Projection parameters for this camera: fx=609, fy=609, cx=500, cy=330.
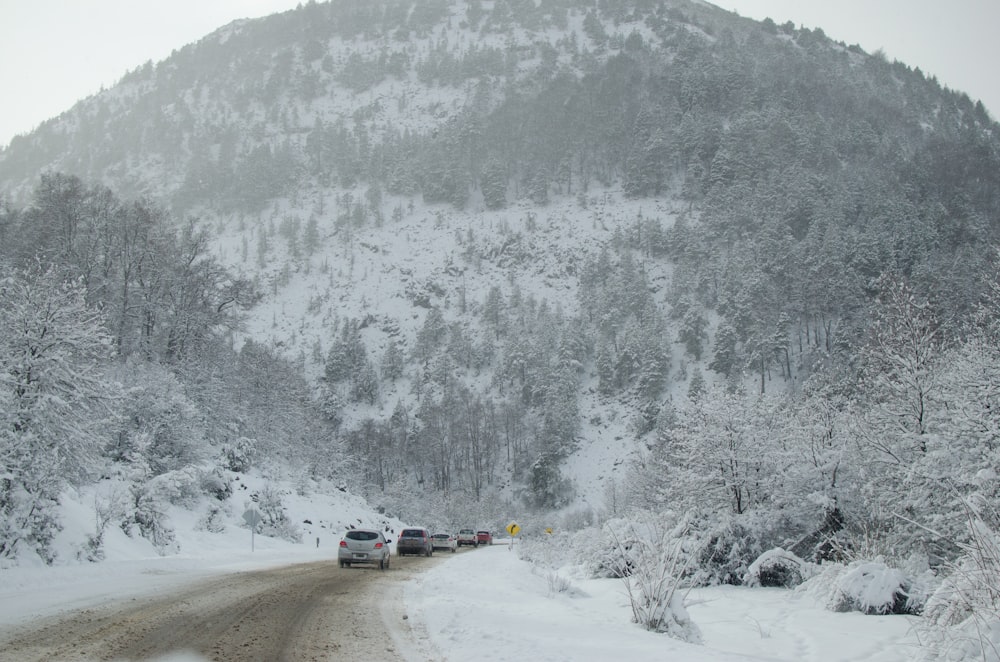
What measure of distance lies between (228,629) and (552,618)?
4.69 metres

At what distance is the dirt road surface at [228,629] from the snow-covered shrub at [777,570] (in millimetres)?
9544

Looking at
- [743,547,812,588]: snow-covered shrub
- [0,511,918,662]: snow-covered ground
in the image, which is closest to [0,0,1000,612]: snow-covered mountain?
[743,547,812,588]: snow-covered shrub

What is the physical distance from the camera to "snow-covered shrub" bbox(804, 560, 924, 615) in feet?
37.0

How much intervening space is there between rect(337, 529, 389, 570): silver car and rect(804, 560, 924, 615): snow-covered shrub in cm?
1326

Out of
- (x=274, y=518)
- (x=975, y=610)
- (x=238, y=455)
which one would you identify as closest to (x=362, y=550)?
(x=274, y=518)

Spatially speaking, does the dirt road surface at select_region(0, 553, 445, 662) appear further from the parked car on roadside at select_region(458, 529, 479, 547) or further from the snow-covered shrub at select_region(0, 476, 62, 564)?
the parked car on roadside at select_region(458, 529, 479, 547)

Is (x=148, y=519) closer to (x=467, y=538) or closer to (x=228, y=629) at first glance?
(x=228, y=629)

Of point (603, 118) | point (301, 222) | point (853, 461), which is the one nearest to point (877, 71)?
point (603, 118)

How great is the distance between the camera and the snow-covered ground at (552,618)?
7.05 meters

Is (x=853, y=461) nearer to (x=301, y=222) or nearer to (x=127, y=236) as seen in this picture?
(x=127, y=236)

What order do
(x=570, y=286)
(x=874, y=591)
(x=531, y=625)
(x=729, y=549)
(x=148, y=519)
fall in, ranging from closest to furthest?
1. (x=531, y=625)
2. (x=874, y=591)
3. (x=729, y=549)
4. (x=148, y=519)
5. (x=570, y=286)

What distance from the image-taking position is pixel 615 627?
8430 millimetres

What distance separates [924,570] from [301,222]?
14156 cm

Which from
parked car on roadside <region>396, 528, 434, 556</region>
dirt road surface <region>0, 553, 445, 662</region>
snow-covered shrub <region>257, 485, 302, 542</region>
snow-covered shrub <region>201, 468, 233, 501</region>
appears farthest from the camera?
snow-covered shrub <region>257, 485, 302, 542</region>
